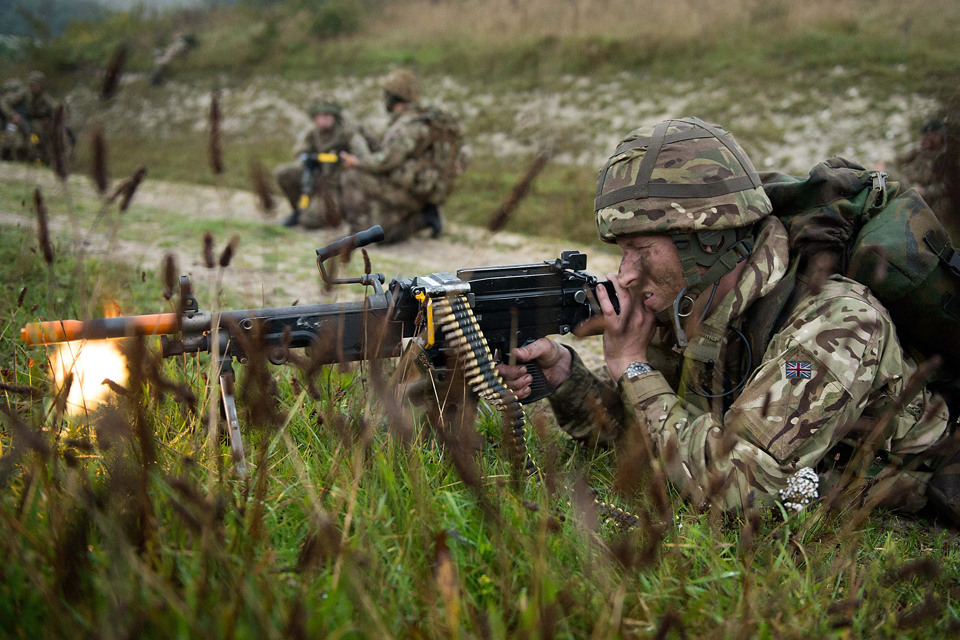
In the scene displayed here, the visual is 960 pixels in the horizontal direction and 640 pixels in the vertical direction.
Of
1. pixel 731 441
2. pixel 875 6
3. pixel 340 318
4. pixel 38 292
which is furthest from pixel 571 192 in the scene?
pixel 875 6

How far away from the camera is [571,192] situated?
39.1 feet

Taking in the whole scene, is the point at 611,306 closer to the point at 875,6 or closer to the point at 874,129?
the point at 874,129

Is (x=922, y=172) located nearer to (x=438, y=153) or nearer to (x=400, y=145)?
(x=438, y=153)

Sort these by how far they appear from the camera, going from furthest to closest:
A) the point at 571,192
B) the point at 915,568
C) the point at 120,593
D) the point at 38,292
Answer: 1. the point at 571,192
2. the point at 38,292
3. the point at 915,568
4. the point at 120,593

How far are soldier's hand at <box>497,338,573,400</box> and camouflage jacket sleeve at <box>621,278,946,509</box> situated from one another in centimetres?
70

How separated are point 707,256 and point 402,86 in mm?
7907

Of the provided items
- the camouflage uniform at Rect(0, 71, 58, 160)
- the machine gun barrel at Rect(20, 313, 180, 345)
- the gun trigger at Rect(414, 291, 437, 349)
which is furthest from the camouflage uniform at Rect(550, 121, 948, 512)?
the camouflage uniform at Rect(0, 71, 58, 160)

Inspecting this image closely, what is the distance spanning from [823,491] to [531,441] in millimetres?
1325

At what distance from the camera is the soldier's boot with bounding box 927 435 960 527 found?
306cm

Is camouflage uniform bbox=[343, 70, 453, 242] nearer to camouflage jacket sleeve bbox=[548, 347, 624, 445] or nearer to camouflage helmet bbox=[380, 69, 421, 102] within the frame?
camouflage helmet bbox=[380, 69, 421, 102]

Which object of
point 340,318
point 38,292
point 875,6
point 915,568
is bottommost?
point 38,292

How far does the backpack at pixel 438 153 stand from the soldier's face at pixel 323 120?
5.73ft

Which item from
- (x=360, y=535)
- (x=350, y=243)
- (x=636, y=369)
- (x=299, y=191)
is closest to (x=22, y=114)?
(x=299, y=191)

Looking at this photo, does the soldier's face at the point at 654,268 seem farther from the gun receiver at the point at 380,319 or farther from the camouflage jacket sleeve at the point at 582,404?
the camouflage jacket sleeve at the point at 582,404
